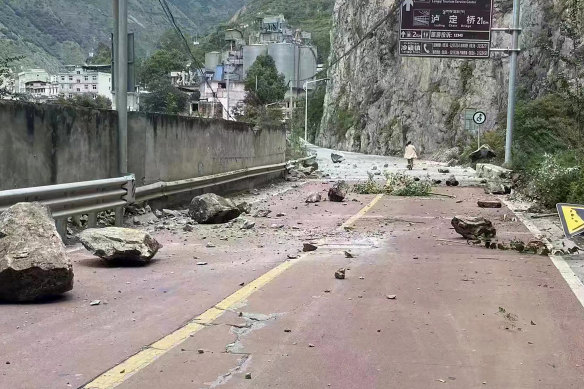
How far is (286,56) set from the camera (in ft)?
364

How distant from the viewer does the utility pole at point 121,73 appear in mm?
10500

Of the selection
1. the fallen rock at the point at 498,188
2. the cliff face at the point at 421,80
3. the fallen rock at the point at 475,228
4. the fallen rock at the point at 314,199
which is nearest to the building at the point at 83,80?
the fallen rock at the point at 314,199

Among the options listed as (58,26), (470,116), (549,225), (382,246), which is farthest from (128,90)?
(58,26)

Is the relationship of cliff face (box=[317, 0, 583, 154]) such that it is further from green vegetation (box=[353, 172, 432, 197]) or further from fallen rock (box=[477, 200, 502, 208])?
fallen rock (box=[477, 200, 502, 208])

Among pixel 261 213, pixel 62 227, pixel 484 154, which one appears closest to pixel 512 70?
pixel 484 154

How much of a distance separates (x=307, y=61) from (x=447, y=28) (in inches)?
3723

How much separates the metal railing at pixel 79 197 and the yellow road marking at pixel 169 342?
3058mm

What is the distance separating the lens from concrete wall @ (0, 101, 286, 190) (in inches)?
336


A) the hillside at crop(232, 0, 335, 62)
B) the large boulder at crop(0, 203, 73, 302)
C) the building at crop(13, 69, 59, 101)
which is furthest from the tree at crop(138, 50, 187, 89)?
the hillside at crop(232, 0, 335, 62)

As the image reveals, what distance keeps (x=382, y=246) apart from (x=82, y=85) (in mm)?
16769

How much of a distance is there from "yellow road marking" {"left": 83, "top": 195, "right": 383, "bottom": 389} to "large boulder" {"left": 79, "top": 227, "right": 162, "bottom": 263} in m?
1.52

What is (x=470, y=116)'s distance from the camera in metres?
36.6

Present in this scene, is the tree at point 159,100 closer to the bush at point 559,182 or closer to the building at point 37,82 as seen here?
the building at point 37,82

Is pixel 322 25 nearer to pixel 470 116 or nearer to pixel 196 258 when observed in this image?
pixel 470 116
